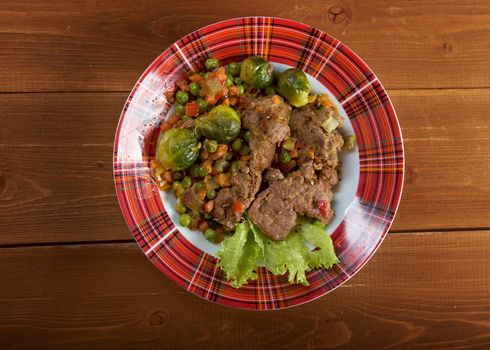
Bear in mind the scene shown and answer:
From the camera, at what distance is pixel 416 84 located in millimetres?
3852

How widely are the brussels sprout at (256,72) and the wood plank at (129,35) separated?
79 cm

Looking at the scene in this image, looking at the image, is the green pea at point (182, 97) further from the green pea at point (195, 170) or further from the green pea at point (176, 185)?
the green pea at point (176, 185)

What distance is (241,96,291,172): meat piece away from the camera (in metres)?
3.20

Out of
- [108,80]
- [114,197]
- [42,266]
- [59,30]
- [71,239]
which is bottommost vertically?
[42,266]

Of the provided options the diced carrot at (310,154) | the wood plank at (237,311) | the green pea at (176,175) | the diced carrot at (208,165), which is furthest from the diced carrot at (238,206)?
the wood plank at (237,311)

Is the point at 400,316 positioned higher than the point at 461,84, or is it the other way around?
the point at 461,84

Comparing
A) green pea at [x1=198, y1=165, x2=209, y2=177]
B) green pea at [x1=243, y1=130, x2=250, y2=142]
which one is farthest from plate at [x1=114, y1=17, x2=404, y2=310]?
green pea at [x1=243, y1=130, x2=250, y2=142]

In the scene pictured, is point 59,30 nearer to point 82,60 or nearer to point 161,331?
point 82,60

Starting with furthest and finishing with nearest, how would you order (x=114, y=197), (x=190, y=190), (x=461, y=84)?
1. (x=461, y=84)
2. (x=114, y=197)
3. (x=190, y=190)

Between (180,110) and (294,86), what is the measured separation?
1.02m

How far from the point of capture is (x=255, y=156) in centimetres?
324

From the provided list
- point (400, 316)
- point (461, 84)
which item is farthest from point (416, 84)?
point (400, 316)

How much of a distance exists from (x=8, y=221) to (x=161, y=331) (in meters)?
1.82

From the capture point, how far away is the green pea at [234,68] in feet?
11.1
